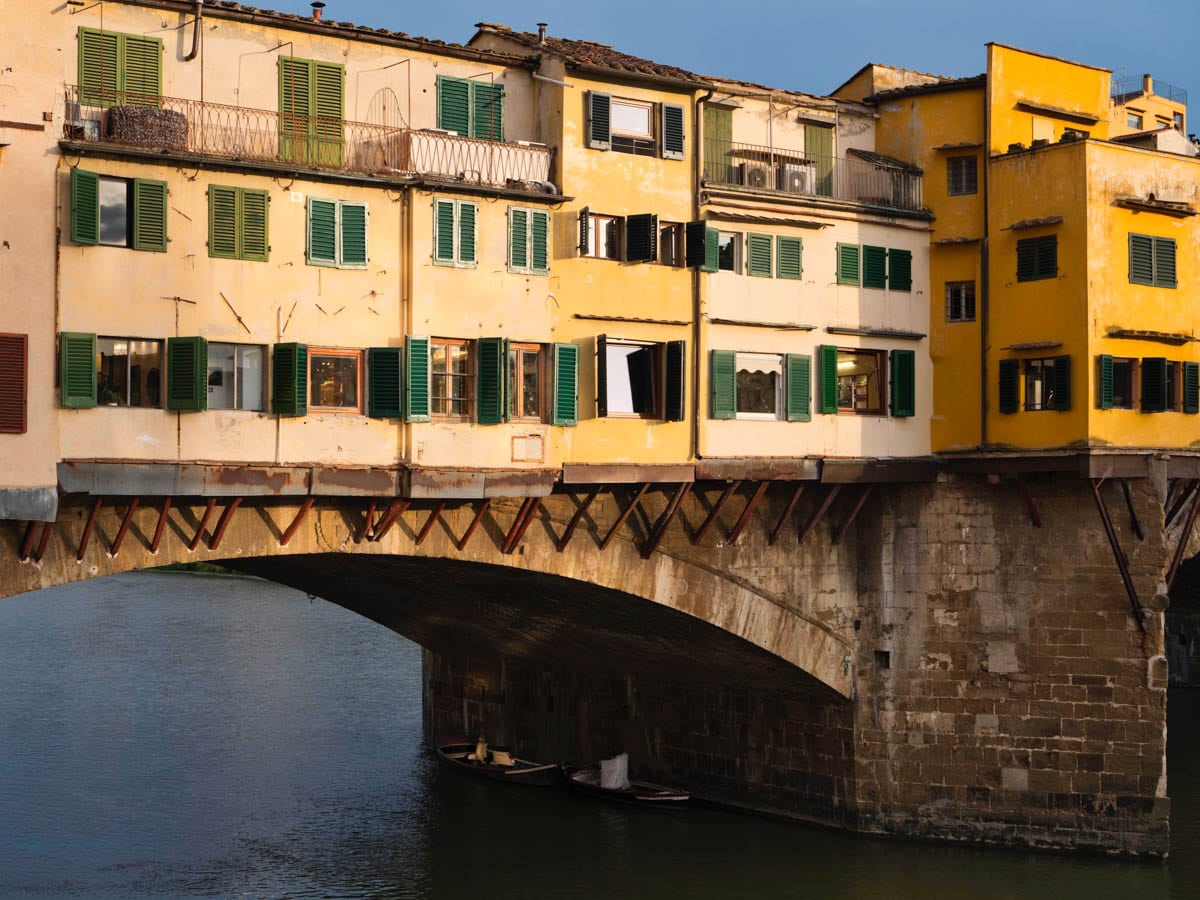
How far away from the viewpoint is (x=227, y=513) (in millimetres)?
24281

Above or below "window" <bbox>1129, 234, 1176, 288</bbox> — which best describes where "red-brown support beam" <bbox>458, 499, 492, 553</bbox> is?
below

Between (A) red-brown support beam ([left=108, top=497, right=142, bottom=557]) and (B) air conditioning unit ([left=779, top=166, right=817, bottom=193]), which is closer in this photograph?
(A) red-brown support beam ([left=108, top=497, right=142, bottom=557])

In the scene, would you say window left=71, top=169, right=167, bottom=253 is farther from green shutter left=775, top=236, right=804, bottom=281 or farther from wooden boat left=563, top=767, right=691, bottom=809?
wooden boat left=563, top=767, right=691, bottom=809

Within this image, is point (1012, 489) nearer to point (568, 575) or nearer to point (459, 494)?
point (568, 575)

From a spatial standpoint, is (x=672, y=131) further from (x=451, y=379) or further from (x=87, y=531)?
(x=87, y=531)

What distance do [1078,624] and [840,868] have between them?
20.6 ft

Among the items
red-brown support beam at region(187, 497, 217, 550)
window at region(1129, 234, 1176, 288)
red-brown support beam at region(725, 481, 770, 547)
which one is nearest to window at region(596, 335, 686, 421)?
red-brown support beam at region(725, 481, 770, 547)

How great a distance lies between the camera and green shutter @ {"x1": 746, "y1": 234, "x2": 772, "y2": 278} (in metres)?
29.8

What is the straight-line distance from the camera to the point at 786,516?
30.5 metres

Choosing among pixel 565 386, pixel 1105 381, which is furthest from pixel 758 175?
pixel 1105 381

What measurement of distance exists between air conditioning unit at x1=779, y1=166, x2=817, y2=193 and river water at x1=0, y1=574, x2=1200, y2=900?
12.5m

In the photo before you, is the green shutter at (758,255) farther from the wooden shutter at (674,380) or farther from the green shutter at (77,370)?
the green shutter at (77,370)

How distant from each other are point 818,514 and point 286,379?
11132 millimetres

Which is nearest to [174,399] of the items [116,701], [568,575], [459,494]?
[459,494]
